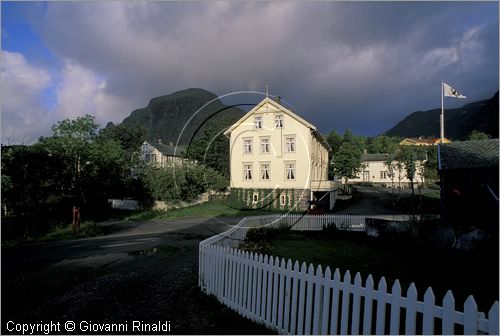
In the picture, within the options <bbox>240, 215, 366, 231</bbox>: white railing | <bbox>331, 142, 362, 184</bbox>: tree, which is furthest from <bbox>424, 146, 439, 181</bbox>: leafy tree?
<bbox>240, 215, 366, 231</bbox>: white railing

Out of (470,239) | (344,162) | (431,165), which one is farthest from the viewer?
(344,162)

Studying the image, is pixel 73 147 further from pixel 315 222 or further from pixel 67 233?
pixel 315 222

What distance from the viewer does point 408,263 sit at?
353 inches

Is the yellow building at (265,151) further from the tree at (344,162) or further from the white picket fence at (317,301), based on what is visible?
the tree at (344,162)

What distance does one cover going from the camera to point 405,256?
1011cm

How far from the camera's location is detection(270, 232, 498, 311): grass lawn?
656 cm

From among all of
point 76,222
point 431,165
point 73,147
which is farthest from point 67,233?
point 431,165

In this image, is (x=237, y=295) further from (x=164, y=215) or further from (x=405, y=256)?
(x=164, y=215)

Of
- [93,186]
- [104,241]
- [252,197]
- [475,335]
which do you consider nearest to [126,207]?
[93,186]

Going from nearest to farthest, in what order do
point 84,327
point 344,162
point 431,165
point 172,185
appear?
point 84,327
point 172,185
point 431,165
point 344,162

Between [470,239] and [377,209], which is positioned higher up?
[470,239]

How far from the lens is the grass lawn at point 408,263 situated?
656cm

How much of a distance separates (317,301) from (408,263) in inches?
238

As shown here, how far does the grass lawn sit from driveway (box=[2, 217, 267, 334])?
3700mm
